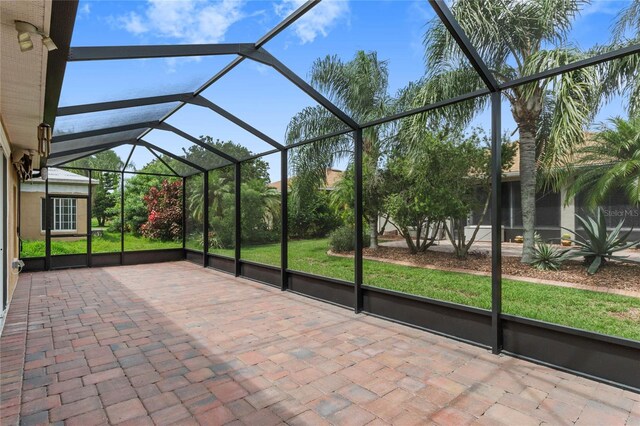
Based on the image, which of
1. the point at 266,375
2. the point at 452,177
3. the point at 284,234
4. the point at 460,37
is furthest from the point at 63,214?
the point at 460,37

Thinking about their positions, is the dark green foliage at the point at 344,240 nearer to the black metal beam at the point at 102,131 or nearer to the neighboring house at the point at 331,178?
the neighboring house at the point at 331,178

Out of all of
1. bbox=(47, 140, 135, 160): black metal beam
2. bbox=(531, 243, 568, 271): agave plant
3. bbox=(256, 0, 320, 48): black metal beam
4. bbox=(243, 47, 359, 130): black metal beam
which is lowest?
bbox=(531, 243, 568, 271): agave plant

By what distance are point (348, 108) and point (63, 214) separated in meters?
8.18

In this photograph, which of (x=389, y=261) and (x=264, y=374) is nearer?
(x=264, y=374)

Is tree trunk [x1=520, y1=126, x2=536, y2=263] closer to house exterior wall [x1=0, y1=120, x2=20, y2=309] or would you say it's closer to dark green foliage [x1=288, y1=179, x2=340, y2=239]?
dark green foliage [x1=288, y1=179, x2=340, y2=239]

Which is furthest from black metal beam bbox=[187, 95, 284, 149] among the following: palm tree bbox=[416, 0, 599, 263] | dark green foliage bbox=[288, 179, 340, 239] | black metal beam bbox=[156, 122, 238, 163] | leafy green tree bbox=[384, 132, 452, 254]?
dark green foliage bbox=[288, 179, 340, 239]

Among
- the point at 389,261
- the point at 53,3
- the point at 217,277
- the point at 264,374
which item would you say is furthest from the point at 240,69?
the point at 389,261

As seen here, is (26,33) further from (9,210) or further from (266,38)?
(9,210)

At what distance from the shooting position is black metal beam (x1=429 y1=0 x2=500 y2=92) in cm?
282

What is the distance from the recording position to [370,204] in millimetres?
9719

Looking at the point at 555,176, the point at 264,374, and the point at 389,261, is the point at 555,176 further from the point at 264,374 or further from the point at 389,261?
the point at 264,374

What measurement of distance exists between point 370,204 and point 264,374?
7.19 meters

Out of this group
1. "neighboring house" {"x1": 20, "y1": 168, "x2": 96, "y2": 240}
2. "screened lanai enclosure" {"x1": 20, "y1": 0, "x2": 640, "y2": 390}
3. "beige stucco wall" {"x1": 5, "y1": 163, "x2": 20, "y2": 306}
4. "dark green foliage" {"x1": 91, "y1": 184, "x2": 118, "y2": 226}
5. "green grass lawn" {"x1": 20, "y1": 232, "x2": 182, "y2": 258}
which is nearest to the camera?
"screened lanai enclosure" {"x1": 20, "y1": 0, "x2": 640, "y2": 390}

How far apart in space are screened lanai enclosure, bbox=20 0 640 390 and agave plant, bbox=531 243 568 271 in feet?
0.12
